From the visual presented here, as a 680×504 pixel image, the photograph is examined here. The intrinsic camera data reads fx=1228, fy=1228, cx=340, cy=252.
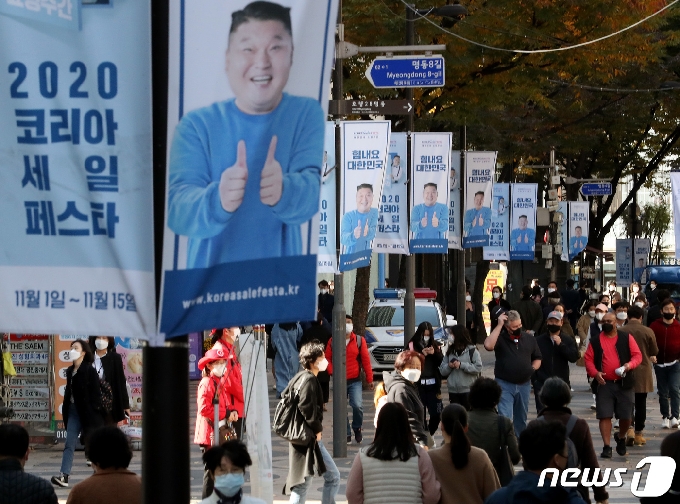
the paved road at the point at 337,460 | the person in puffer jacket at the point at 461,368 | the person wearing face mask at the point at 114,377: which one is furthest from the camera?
the person in puffer jacket at the point at 461,368

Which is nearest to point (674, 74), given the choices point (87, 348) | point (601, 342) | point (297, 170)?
point (601, 342)

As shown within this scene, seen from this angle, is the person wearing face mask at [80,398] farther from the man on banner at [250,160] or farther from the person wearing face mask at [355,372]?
the man on banner at [250,160]

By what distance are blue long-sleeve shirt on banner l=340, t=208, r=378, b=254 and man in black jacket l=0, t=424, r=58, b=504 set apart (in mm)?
8797

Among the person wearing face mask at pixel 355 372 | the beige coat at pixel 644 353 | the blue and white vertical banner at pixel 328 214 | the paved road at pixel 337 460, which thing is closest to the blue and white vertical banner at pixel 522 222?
the paved road at pixel 337 460

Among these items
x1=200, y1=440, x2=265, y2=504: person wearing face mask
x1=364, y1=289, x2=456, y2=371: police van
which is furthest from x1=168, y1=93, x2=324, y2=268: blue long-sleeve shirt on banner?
x1=364, y1=289, x2=456, y2=371: police van

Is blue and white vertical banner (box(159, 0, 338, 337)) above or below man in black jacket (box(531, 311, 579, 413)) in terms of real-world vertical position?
above

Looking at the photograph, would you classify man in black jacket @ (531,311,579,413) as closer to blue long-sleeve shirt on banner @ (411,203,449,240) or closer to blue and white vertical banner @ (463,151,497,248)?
blue long-sleeve shirt on banner @ (411,203,449,240)

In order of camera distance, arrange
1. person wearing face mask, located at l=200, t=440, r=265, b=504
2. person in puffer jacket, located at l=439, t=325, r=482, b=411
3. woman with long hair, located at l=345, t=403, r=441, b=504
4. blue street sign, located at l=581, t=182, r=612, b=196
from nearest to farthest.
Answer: person wearing face mask, located at l=200, t=440, r=265, b=504
woman with long hair, located at l=345, t=403, r=441, b=504
person in puffer jacket, located at l=439, t=325, r=482, b=411
blue street sign, located at l=581, t=182, r=612, b=196

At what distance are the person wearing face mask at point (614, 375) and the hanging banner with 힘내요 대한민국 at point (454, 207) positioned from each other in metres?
8.70

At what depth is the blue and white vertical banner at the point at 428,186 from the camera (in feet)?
63.2

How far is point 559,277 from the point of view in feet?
179

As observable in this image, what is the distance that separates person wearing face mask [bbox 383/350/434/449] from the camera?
10508mm

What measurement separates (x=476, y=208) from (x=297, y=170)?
1997 centimetres

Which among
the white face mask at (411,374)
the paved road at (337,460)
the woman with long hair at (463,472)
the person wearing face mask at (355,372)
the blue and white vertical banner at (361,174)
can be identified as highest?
the blue and white vertical banner at (361,174)
